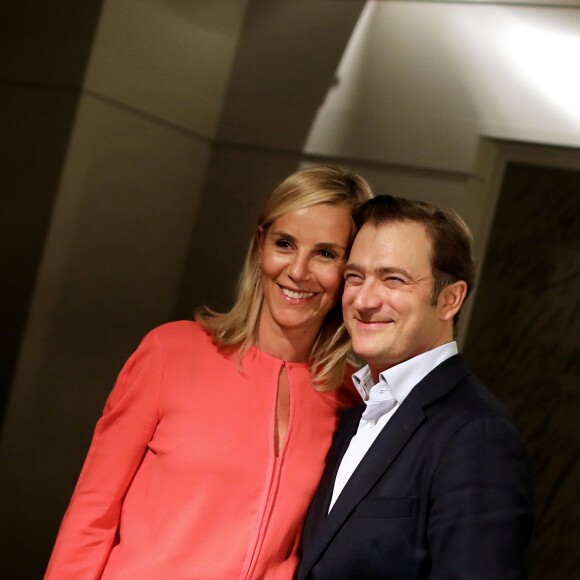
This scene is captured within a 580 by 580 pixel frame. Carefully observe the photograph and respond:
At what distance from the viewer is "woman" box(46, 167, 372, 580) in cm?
214

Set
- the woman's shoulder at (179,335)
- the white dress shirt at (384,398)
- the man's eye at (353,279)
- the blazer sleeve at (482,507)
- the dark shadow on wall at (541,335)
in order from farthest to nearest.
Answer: the dark shadow on wall at (541,335) → the woman's shoulder at (179,335) → the man's eye at (353,279) → the white dress shirt at (384,398) → the blazer sleeve at (482,507)

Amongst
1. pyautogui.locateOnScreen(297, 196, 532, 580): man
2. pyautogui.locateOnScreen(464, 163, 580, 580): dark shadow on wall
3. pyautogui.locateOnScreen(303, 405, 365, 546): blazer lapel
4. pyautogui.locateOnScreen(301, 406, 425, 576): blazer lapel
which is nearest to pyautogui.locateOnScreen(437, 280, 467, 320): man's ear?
pyautogui.locateOnScreen(297, 196, 532, 580): man

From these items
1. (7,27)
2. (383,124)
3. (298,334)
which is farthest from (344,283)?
(7,27)

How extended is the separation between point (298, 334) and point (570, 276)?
1.80 meters

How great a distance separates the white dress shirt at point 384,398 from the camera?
6.64 feet

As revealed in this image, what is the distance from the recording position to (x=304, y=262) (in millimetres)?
2332

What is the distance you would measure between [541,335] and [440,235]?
6.48ft

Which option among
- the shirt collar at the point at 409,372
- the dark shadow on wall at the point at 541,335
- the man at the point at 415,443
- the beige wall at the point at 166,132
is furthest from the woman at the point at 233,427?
the dark shadow on wall at the point at 541,335

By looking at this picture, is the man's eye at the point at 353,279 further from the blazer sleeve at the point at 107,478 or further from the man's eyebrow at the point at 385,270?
the blazer sleeve at the point at 107,478

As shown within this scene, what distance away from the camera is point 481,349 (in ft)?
12.8

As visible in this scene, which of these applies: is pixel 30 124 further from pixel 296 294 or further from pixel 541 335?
pixel 541 335

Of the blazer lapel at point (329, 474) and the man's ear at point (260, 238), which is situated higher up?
the man's ear at point (260, 238)

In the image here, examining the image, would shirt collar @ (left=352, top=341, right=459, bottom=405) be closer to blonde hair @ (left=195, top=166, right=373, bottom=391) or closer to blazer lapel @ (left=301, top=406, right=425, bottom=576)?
blazer lapel @ (left=301, top=406, right=425, bottom=576)

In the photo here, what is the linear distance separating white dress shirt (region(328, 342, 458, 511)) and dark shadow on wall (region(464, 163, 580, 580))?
1773 millimetres
